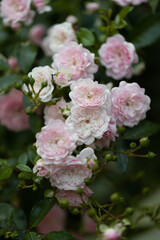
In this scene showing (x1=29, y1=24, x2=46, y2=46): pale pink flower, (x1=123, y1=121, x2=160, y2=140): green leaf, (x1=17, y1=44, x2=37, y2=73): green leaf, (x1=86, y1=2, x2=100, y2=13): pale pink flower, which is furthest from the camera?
(x1=29, y1=24, x2=46, y2=46): pale pink flower

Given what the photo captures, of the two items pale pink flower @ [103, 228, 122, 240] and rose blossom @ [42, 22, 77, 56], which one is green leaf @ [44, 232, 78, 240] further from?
rose blossom @ [42, 22, 77, 56]

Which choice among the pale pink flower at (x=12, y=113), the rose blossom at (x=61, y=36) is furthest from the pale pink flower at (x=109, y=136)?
the pale pink flower at (x=12, y=113)

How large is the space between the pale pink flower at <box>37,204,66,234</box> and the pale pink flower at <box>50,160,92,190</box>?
0.53m

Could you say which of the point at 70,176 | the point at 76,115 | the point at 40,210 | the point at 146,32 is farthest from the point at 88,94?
the point at 146,32

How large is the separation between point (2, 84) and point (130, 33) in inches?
20.1

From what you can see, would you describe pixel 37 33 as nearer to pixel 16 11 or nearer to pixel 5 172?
pixel 16 11

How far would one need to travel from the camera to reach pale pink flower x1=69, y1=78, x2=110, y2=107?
2.86ft

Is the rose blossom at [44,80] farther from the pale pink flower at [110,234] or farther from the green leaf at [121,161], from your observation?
the pale pink flower at [110,234]

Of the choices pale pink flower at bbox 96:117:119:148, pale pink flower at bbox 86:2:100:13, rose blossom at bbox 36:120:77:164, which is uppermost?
pale pink flower at bbox 86:2:100:13

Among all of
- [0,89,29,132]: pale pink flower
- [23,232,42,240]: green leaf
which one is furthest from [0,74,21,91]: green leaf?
[23,232,42,240]: green leaf

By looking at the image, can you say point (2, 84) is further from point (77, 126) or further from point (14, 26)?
point (77, 126)

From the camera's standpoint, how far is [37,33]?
142 centimetres

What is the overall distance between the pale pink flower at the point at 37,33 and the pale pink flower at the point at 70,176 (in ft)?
2.45

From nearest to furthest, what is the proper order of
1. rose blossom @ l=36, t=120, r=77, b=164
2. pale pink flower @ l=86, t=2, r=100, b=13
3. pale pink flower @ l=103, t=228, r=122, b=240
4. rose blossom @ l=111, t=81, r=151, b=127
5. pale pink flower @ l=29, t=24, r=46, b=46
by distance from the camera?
pale pink flower @ l=103, t=228, r=122, b=240
rose blossom @ l=36, t=120, r=77, b=164
rose blossom @ l=111, t=81, r=151, b=127
pale pink flower @ l=86, t=2, r=100, b=13
pale pink flower @ l=29, t=24, r=46, b=46
